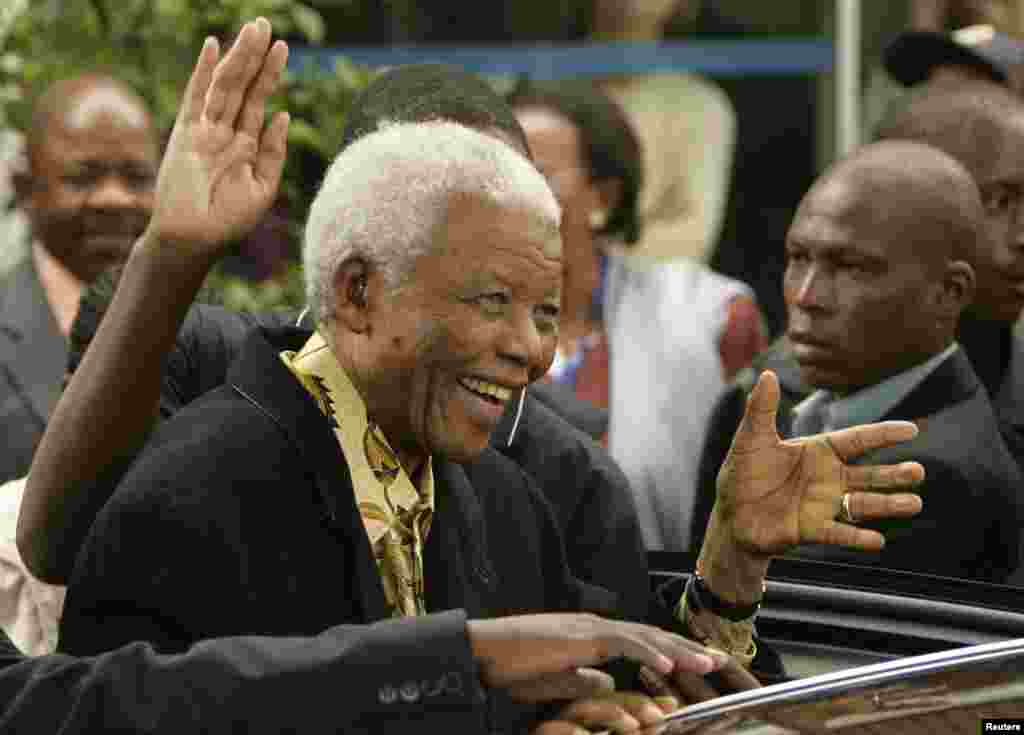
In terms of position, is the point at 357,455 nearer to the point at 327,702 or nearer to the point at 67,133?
the point at 327,702

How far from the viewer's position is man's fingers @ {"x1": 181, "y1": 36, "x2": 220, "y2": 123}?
2701 mm

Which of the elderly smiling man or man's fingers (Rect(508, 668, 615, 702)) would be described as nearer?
man's fingers (Rect(508, 668, 615, 702))

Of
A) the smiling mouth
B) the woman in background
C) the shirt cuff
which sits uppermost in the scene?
the smiling mouth

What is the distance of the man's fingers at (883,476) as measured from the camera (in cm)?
272

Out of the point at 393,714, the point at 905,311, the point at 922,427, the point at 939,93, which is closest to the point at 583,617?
the point at 393,714

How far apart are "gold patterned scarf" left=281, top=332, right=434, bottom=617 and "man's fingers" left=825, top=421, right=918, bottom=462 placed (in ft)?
1.92

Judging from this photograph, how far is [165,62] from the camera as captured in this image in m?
6.38

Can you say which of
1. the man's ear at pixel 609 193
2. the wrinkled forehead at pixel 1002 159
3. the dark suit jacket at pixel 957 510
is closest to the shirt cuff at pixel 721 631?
the dark suit jacket at pixel 957 510

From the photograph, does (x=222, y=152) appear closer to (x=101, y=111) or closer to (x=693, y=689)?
(x=693, y=689)

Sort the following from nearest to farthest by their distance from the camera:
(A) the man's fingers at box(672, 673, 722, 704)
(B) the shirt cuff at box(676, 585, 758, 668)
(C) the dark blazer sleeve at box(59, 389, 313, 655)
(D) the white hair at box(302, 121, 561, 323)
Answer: (A) the man's fingers at box(672, 673, 722, 704), (C) the dark blazer sleeve at box(59, 389, 313, 655), (D) the white hair at box(302, 121, 561, 323), (B) the shirt cuff at box(676, 585, 758, 668)

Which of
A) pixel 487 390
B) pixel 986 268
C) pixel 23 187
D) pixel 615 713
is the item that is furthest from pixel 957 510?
pixel 23 187

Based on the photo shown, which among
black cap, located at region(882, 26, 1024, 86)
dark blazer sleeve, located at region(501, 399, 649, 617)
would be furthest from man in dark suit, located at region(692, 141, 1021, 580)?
black cap, located at region(882, 26, 1024, 86)

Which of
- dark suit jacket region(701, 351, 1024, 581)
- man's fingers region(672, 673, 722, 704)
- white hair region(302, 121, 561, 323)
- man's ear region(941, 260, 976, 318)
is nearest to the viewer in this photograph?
man's fingers region(672, 673, 722, 704)

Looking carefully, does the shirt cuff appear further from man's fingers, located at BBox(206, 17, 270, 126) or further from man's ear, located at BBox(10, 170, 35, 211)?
man's ear, located at BBox(10, 170, 35, 211)
